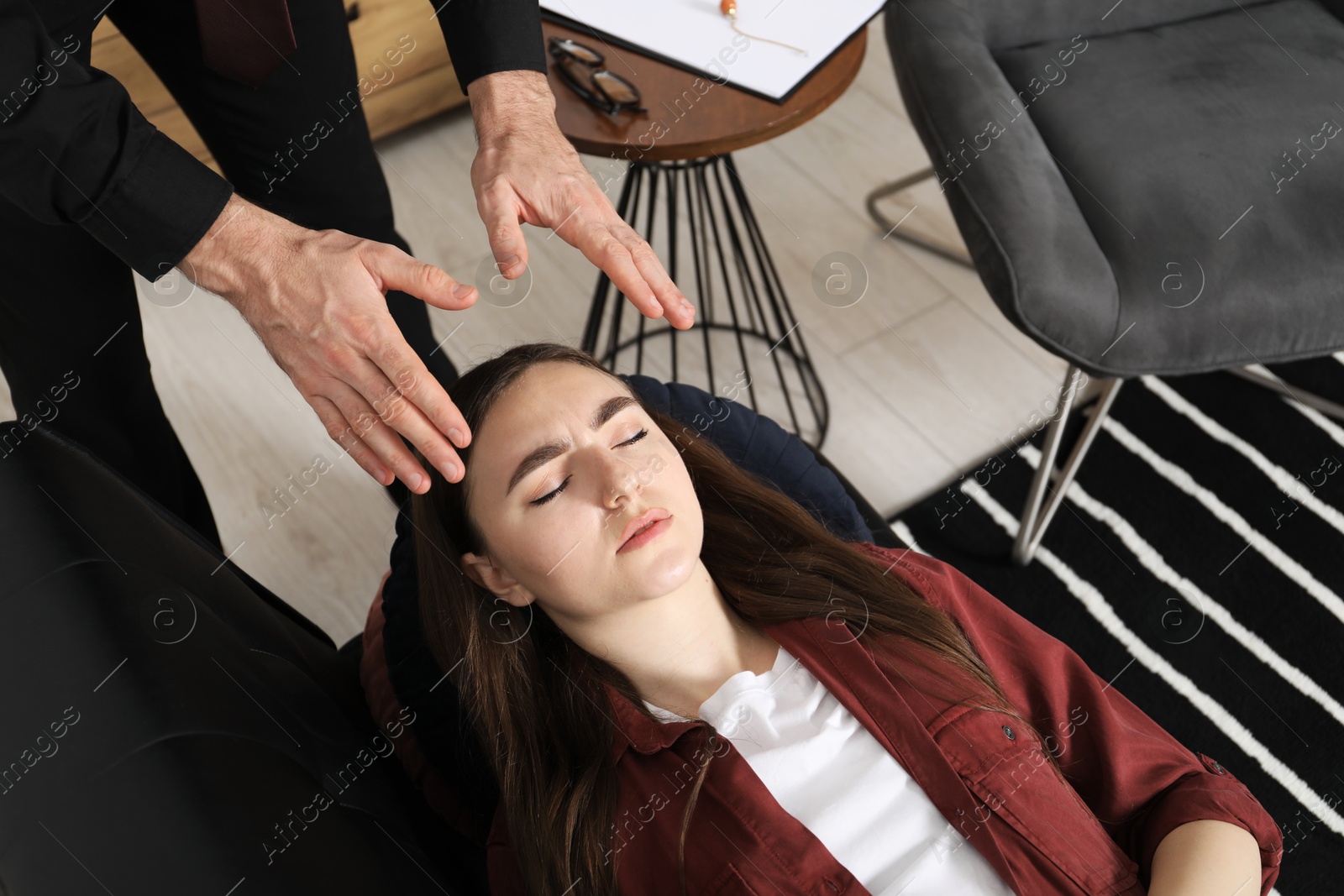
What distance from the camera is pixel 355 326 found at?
962 mm

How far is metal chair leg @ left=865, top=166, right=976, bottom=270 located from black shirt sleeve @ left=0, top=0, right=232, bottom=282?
1.61m

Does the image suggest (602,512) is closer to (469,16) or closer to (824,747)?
(824,747)

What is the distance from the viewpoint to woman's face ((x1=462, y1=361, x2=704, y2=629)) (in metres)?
1.01

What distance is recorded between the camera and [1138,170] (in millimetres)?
1481

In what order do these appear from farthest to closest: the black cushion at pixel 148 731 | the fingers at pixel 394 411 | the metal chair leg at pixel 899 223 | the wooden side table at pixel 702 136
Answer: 1. the metal chair leg at pixel 899 223
2. the wooden side table at pixel 702 136
3. the fingers at pixel 394 411
4. the black cushion at pixel 148 731

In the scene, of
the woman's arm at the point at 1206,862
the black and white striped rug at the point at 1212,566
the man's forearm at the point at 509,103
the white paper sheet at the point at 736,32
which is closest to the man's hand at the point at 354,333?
the man's forearm at the point at 509,103

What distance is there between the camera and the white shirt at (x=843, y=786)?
1.01 metres

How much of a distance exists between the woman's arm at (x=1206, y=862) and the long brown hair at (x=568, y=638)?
138 millimetres

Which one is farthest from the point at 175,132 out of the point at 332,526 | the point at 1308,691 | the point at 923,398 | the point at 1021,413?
the point at 1308,691

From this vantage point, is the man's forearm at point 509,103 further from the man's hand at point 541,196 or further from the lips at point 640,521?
the lips at point 640,521

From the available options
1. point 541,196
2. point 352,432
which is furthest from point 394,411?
point 541,196

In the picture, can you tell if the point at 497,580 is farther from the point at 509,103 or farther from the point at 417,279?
the point at 509,103

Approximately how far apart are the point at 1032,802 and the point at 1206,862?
0.54ft

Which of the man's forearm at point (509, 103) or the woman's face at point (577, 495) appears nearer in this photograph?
the woman's face at point (577, 495)
